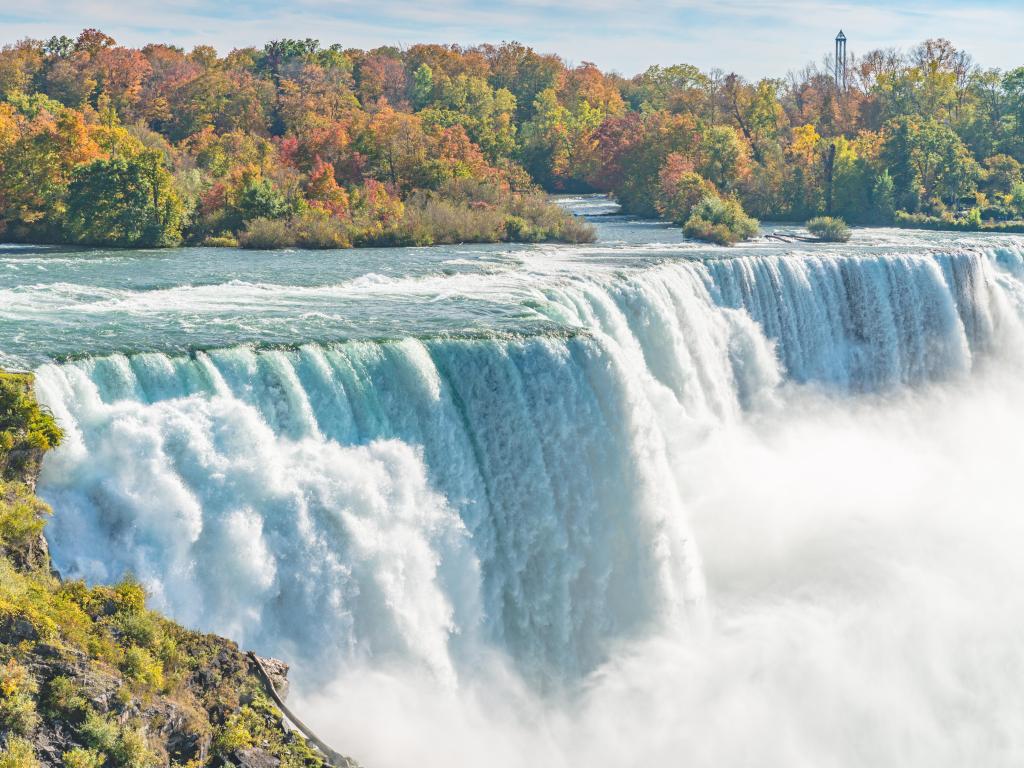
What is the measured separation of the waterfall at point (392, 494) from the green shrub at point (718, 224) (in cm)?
1672

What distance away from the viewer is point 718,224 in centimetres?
3991

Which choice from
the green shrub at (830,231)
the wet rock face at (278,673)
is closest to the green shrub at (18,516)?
the wet rock face at (278,673)

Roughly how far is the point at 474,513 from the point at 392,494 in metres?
1.36

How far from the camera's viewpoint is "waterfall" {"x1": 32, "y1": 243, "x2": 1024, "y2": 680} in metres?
14.5

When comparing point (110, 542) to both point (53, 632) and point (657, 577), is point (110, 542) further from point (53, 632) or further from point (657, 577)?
point (657, 577)

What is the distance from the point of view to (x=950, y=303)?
31297 mm

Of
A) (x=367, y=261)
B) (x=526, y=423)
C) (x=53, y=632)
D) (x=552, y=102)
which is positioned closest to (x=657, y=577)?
(x=526, y=423)

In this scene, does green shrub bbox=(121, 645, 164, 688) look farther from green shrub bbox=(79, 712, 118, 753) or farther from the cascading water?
the cascading water

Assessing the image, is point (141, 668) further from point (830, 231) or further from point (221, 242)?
point (830, 231)

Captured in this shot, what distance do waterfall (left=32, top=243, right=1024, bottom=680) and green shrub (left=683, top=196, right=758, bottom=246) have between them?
16716 mm

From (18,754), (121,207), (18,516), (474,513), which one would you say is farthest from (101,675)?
(121,207)

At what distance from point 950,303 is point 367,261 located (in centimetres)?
1494

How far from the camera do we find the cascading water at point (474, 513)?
1477 cm

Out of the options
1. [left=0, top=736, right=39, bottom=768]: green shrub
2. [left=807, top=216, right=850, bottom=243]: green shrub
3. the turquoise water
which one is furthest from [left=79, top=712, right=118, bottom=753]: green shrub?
[left=807, top=216, right=850, bottom=243]: green shrub
